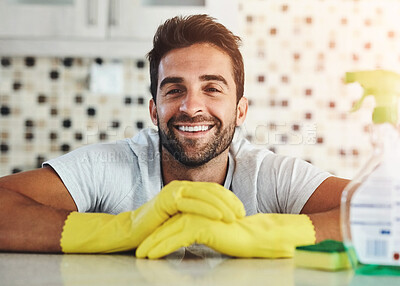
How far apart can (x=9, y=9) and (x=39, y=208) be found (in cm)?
139

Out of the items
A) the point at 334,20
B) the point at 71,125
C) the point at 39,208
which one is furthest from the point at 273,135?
the point at 39,208

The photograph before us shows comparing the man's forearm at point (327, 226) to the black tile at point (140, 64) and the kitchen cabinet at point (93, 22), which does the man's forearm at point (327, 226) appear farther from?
the black tile at point (140, 64)

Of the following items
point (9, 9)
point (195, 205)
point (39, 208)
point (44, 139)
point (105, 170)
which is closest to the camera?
point (195, 205)

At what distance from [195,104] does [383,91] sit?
83cm

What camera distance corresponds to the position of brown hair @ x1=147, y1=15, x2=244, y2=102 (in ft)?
5.21

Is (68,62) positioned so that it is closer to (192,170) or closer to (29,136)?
(29,136)

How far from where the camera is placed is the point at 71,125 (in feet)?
8.16

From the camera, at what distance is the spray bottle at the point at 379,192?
71 centimetres

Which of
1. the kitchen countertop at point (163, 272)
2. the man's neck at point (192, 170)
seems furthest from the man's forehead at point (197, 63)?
the kitchen countertop at point (163, 272)

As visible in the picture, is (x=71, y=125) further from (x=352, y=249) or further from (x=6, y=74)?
(x=352, y=249)

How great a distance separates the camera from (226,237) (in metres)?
0.90

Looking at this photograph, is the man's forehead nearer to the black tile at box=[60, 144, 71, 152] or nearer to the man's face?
the man's face

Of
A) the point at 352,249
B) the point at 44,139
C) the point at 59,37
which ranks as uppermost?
the point at 59,37

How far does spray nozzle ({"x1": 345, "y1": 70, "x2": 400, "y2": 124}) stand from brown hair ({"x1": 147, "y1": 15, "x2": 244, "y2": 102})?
923 millimetres
